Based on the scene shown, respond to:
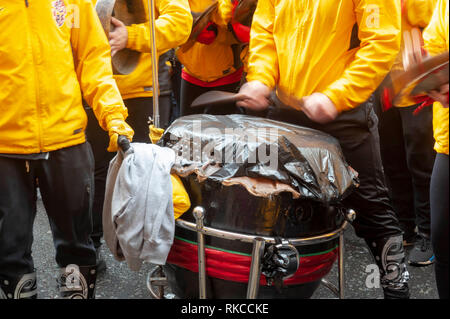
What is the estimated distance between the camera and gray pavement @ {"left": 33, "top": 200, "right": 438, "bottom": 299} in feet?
9.87

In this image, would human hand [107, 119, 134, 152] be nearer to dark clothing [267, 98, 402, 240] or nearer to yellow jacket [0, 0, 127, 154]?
yellow jacket [0, 0, 127, 154]

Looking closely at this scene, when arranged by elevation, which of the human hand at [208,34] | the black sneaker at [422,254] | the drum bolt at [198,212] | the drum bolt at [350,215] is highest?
the human hand at [208,34]

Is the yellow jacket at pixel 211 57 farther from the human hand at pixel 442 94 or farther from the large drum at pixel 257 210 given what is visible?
the human hand at pixel 442 94

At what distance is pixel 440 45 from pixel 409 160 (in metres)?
1.53

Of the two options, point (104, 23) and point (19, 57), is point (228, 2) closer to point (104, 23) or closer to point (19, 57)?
point (104, 23)

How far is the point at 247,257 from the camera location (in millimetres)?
2055

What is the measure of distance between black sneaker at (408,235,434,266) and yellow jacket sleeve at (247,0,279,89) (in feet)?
5.04

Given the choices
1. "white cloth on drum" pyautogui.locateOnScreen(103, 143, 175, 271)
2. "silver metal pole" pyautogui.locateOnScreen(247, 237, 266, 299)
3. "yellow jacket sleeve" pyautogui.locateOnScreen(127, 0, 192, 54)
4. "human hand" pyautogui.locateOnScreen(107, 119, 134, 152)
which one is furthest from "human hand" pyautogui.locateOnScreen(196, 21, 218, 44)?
"silver metal pole" pyautogui.locateOnScreen(247, 237, 266, 299)

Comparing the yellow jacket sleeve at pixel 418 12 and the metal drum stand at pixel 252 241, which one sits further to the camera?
the yellow jacket sleeve at pixel 418 12

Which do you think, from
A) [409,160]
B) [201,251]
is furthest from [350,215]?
[409,160]

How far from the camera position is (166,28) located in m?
3.20

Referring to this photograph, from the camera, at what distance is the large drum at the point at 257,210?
1.99m

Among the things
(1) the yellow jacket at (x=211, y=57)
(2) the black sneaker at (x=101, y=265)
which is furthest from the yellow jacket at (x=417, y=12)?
(2) the black sneaker at (x=101, y=265)

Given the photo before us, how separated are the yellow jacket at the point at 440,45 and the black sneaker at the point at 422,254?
1.51 meters
